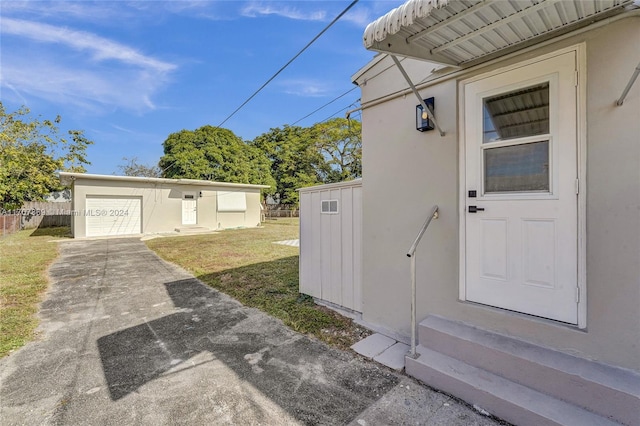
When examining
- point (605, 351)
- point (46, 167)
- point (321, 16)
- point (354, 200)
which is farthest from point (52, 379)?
point (46, 167)

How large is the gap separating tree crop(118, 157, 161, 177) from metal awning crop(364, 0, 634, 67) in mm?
32301

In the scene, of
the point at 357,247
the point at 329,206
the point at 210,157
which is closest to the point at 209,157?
the point at 210,157

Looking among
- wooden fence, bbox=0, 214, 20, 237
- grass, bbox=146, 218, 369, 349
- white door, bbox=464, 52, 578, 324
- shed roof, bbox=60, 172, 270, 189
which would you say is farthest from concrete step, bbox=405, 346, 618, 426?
wooden fence, bbox=0, 214, 20, 237

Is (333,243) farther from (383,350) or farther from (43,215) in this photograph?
(43,215)

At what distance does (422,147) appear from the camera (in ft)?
8.61

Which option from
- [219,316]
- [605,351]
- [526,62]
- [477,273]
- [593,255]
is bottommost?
[219,316]

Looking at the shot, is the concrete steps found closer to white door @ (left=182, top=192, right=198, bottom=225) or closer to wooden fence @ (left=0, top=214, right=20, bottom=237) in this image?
white door @ (left=182, top=192, right=198, bottom=225)

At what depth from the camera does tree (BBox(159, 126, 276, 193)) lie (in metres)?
20.5

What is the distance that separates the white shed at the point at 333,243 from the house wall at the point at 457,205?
8.6 inches

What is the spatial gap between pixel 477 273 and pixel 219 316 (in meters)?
3.00

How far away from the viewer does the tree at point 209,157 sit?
2048cm

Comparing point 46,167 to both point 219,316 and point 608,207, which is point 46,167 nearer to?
point 219,316

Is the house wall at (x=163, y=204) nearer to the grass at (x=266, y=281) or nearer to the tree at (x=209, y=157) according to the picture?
the tree at (x=209, y=157)

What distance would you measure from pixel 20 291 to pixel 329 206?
5278mm
